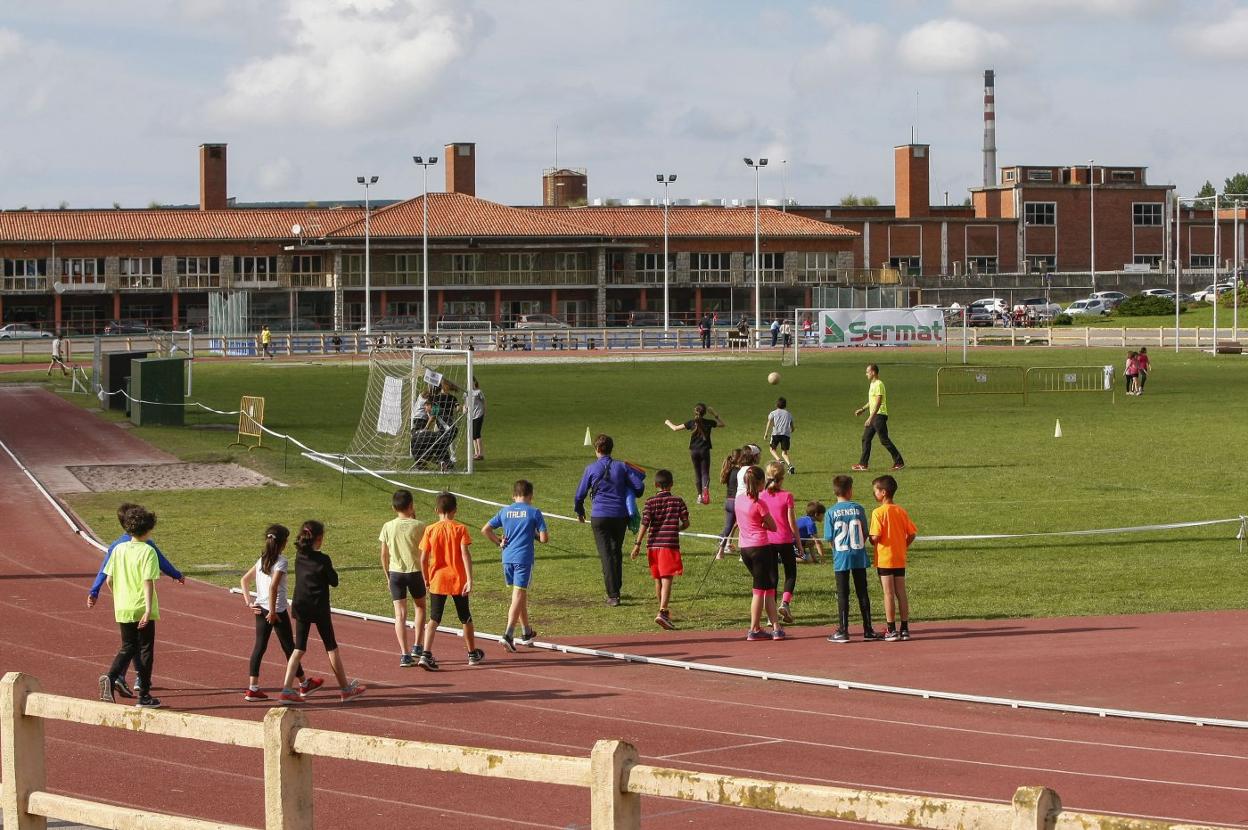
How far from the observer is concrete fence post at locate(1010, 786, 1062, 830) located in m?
4.06

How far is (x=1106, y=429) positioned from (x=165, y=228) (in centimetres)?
7647

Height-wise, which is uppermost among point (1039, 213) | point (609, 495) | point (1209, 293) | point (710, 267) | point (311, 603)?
point (1039, 213)

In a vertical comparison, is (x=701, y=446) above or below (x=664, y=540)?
above

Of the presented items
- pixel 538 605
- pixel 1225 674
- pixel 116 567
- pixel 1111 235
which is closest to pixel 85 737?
pixel 116 567

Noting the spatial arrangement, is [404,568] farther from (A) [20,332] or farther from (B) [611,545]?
(A) [20,332]

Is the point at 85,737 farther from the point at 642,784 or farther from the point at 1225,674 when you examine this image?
the point at 1225,674

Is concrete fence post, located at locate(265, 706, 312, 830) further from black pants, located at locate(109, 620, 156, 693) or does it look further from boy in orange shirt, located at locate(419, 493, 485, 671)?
boy in orange shirt, located at locate(419, 493, 485, 671)

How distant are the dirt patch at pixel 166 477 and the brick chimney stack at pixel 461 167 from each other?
82955 mm

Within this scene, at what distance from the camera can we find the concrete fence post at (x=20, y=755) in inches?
238

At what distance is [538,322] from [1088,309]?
113ft

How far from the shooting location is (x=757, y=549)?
14766 millimetres

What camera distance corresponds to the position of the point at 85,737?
10.9m

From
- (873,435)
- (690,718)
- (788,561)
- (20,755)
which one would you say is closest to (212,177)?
(873,435)

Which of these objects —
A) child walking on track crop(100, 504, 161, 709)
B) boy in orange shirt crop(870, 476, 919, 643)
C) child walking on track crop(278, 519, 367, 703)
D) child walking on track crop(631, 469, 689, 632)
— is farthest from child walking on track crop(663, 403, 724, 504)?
child walking on track crop(100, 504, 161, 709)
